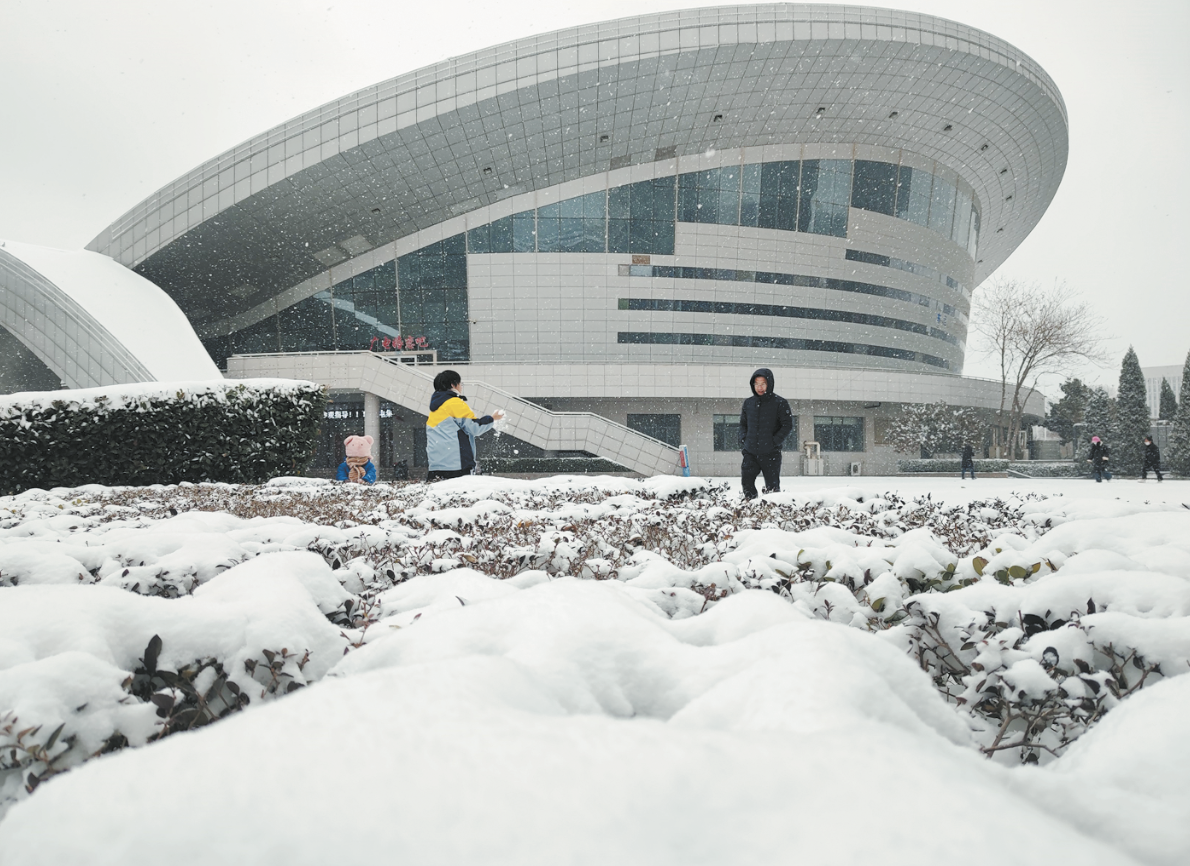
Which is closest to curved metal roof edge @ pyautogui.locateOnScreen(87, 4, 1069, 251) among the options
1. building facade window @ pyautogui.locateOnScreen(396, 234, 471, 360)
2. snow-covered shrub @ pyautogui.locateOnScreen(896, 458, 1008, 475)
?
building facade window @ pyautogui.locateOnScreen(396, 234, 471, 360)

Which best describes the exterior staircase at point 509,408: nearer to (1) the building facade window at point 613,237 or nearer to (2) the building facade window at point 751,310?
(1) the building facade window at point 613,237

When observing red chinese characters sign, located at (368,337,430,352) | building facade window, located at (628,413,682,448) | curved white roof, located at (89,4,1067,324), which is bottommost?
building facade window, located at (628,413,682,448)

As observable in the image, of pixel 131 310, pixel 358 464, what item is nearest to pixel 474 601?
pixel 358 464

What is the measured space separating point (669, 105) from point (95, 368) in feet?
82.3

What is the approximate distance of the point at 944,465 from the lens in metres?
31.8

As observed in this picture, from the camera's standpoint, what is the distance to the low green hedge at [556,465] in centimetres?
2488

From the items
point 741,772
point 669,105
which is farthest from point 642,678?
point 669,105

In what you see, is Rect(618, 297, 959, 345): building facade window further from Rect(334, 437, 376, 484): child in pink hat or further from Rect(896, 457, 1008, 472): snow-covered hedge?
Rect(334, 437, 376, 484): child in pink hat

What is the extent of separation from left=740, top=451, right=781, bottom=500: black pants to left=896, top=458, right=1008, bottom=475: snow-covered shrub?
26315 mm

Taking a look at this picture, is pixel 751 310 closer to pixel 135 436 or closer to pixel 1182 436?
pixel 1182 436

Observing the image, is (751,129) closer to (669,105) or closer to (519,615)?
(669,105)

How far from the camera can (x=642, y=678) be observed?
141cm

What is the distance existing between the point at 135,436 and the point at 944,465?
108 feet

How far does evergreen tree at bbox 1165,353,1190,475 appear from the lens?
81.8 ft
